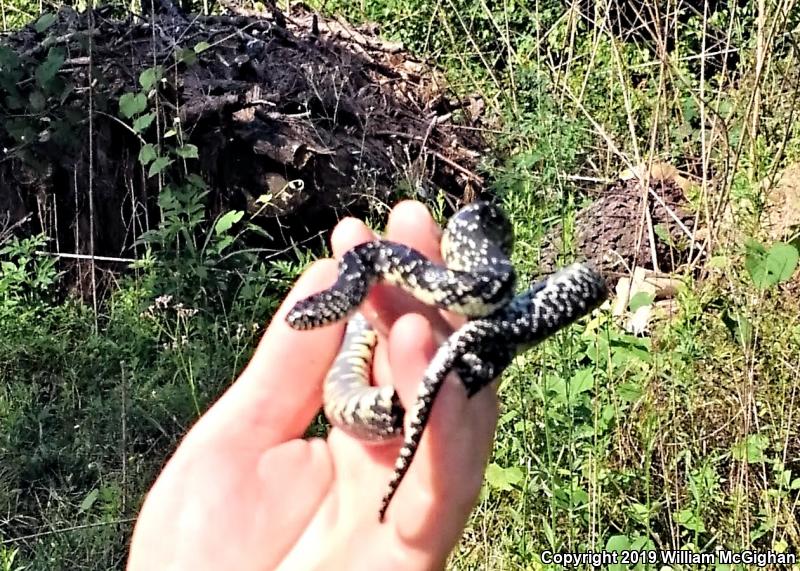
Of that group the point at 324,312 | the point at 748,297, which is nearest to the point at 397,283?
the point at 324,312

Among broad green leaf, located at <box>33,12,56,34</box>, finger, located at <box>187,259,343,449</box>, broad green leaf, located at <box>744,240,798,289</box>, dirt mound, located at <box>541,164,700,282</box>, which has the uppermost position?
finger, located at <box>187,259,343,449</box>

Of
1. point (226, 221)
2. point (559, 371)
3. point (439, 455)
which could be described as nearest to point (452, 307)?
point (439, 455)

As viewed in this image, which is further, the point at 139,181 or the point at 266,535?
the point at 139,181

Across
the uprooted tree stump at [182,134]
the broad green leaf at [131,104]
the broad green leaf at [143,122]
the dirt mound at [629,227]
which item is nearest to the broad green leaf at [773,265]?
the dirt mound at [629,227]

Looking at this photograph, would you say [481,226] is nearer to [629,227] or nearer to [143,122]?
[143,122]

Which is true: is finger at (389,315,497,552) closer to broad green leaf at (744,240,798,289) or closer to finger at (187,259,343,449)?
finger at (187,259,343,449)

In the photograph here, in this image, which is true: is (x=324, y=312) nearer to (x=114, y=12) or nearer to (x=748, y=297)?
(x=748, y=297)

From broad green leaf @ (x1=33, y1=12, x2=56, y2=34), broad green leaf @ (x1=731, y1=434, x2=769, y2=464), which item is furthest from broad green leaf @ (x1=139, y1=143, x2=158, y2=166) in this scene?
broad green leaf @ (x1=731, y1=434, x2=769, y2=464)

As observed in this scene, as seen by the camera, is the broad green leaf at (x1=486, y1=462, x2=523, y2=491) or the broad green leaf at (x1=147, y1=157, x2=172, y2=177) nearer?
the broad green leaf at (x1=486, y1=462, x2=523, y2=491)
